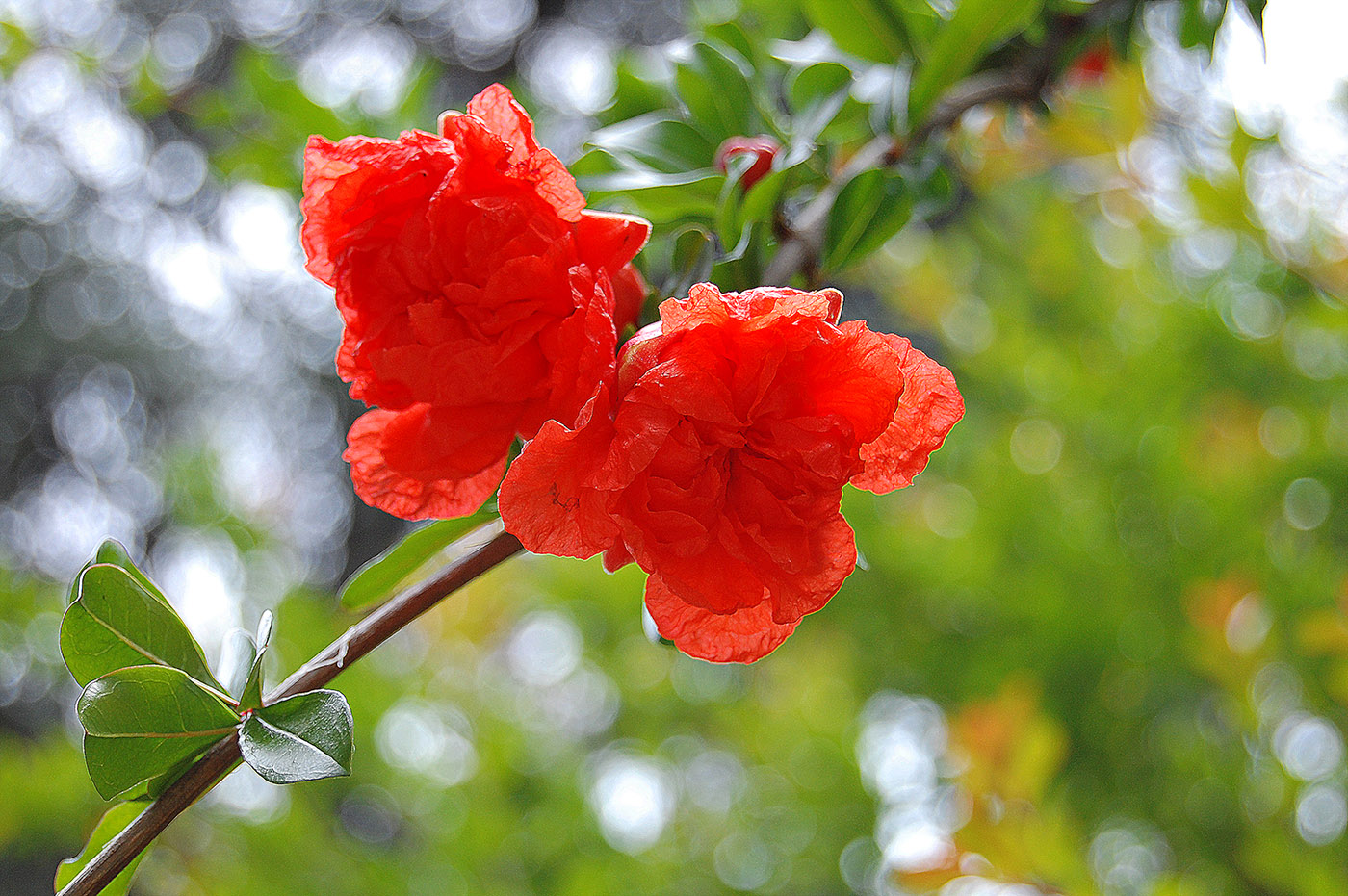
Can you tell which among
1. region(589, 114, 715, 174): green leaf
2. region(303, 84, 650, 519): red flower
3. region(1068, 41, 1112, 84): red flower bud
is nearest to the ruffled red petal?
region(303, 84, 650, 519): red flower

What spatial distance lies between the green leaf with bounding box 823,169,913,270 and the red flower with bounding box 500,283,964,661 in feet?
0.43

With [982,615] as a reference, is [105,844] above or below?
above

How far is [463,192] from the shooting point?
0.99 ft

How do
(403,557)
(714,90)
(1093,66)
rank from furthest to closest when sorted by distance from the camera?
(1093,66) < (714,90) < (403,557)

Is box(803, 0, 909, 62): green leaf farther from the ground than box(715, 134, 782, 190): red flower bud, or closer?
farther from the ground

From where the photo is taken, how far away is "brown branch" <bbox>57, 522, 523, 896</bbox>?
27 centimetres

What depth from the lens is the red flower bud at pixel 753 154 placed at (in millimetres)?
403

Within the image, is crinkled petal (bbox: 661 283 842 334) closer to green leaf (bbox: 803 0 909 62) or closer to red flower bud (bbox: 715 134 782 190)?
red flower bud (bbox: 715 134 782 190)

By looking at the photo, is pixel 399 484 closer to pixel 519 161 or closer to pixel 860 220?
pixel 519 161

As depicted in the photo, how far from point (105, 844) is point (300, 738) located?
101mm

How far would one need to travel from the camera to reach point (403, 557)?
0.37 meters

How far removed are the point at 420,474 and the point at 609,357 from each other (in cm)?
8

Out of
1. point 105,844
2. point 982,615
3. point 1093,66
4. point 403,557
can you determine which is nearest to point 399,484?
point 403,557

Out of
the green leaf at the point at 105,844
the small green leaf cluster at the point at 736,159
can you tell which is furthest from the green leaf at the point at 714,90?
the green leaf at the point at 105,844
